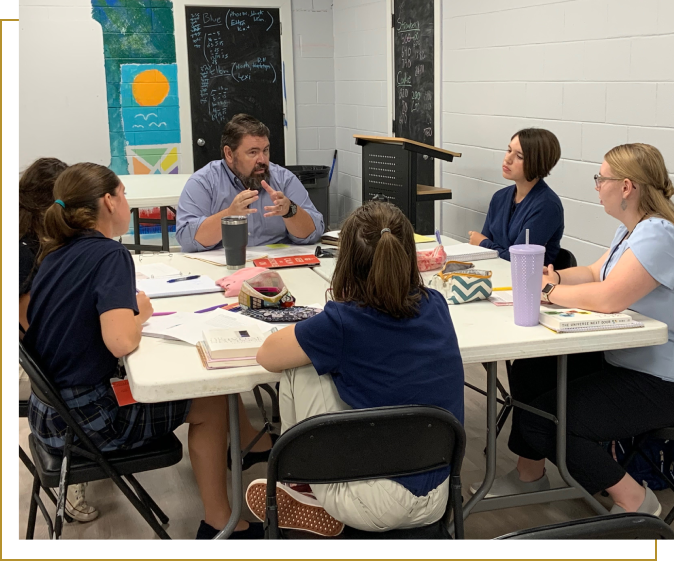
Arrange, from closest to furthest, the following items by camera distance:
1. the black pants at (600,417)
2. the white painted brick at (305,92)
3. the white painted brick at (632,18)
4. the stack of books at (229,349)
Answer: the stack of books at (229,349)
the black pants at (600,417)
the white painted brick at (632,18)
the white painted brick at (305,92)

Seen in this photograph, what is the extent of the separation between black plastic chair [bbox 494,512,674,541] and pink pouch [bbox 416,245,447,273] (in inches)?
63.3

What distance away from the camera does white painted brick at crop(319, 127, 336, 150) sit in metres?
6.70

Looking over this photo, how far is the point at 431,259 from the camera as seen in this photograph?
8.51 feet

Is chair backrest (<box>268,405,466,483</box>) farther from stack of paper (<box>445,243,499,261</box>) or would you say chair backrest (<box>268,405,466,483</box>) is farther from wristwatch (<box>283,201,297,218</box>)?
wristwatch (<box>283,201,297,218</box>)

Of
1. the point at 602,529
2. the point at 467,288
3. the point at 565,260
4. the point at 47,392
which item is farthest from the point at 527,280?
the point at 47,392

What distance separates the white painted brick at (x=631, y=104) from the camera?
305cm

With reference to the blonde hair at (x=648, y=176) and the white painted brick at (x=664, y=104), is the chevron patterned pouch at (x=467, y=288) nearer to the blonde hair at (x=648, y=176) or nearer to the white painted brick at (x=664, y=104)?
the blonde hair at (x=648, y=176)

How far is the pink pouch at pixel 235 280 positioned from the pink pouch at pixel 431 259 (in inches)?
21.9

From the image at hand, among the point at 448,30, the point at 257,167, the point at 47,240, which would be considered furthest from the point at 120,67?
the point at 47,240

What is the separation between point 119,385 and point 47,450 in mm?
253

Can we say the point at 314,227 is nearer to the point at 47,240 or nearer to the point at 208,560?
the point at 47,240

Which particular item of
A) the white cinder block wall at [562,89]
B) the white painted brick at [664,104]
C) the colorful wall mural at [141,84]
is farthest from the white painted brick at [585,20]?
the colorful wall mural at [141,84]

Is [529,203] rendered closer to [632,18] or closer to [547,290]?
[632,18]

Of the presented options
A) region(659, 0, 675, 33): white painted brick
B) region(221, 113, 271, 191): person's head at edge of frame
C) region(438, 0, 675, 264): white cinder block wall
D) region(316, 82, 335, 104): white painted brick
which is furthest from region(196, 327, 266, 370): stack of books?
region(316, 82, 335, 104): white painted brick
